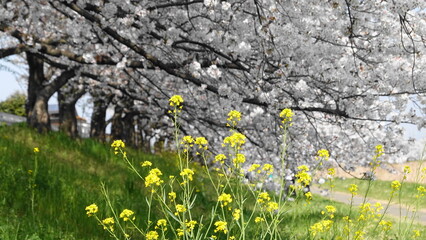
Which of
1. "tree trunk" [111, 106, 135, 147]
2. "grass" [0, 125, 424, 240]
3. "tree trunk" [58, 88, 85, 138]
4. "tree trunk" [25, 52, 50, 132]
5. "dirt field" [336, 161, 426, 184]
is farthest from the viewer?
"tree trunk" [111, 106, 135, 147]

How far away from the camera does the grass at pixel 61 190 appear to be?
4.34m

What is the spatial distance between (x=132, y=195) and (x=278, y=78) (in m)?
2.98

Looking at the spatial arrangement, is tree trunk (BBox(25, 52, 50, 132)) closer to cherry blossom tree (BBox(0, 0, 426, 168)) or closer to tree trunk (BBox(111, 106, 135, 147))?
cherry blossom tree (BBox(0, 0, 426, 168))

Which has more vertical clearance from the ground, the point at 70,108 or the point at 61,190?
the point at 70,108

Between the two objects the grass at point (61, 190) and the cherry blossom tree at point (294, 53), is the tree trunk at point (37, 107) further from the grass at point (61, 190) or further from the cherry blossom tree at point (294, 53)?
the cherry blossom tree at point (294, 53)

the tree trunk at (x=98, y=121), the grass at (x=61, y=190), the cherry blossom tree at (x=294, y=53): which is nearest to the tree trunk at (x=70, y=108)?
the tree trunk at (x=98, y=121)

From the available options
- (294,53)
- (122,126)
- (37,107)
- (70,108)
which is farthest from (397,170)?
(122,126)

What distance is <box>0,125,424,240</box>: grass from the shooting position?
4344 millimetres

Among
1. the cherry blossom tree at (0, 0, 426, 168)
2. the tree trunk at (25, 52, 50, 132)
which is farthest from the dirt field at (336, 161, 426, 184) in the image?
the tree trunk at (25, 52, 50, 132)

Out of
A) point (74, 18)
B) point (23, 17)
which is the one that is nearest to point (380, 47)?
point (74, 18)

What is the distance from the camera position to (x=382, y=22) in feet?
17.5

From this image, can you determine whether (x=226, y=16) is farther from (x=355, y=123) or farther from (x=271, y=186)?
(x=271, y=186)

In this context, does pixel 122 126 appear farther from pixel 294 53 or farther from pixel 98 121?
pixel 294 53

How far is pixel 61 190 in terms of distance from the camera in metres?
5.90
